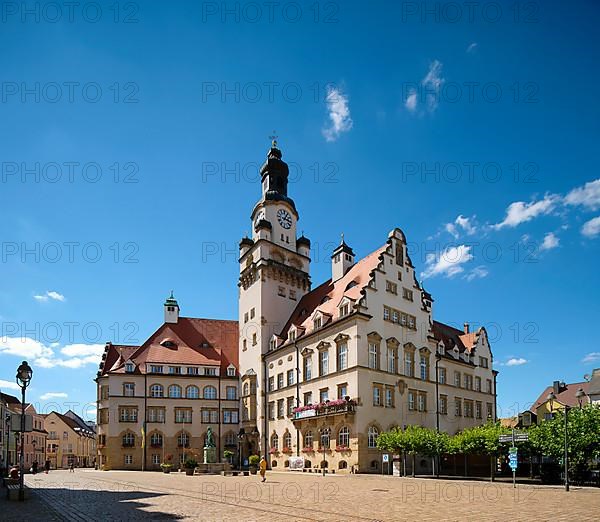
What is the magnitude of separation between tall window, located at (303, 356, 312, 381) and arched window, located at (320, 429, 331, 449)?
569cm

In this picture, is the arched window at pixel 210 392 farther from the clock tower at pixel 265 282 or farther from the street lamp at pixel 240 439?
the street lamp at pixel 240 439

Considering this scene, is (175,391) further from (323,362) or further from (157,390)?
(323,362)

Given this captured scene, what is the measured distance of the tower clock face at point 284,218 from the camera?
6894cm

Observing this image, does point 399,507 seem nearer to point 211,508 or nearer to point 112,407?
point 211,508

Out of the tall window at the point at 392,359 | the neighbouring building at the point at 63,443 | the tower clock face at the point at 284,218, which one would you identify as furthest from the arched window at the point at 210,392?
the neighbouring building at the point at 63,443

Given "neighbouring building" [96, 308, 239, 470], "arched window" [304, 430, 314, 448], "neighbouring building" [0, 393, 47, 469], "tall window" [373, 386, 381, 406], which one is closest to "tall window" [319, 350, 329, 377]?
"tall window" [373, 386, 381, 406]

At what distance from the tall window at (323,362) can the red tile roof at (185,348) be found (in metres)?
22.7

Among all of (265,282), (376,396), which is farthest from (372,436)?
(265,282)

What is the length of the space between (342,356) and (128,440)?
31.6 metres

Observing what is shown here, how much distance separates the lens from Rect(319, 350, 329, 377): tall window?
171 ft

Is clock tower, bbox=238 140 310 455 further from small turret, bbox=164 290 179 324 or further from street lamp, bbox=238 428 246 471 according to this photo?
small turret, bbox=164 290 179 324

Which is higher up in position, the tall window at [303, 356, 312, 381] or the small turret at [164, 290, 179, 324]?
the small turret at [164, 290, 179, 324]

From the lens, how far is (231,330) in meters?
78.2

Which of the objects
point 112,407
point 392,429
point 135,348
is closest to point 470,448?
point 392,429
